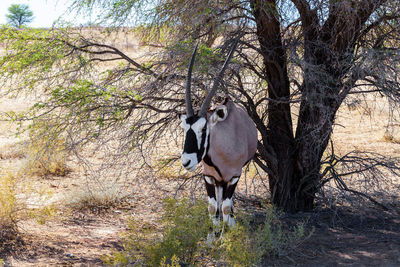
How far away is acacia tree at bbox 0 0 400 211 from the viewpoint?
20.2ft

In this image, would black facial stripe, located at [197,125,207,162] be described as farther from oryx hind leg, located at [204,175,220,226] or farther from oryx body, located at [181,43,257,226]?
oryx hind leg, located at [204,175,220,226]

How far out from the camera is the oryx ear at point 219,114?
5359 mm

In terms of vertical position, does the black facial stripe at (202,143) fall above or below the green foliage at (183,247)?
above

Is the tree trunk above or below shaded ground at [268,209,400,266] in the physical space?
above

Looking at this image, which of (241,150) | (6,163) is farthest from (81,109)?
(6,163)

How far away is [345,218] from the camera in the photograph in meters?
7.28

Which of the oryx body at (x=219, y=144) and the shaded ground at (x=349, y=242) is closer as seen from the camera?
the oryx body at (x=219, y=144)

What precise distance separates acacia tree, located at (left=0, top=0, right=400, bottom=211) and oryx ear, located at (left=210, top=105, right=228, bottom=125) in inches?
18.7

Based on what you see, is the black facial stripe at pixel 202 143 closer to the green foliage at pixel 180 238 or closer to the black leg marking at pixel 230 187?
the green foliage at pixel 180 238

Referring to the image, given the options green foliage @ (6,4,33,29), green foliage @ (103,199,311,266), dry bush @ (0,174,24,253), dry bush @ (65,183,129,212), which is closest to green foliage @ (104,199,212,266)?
→ green foliage @ (103,199,311,266)

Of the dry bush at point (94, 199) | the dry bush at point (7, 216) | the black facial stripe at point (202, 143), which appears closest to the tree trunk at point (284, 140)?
the black facial stripe at point (202, 143)

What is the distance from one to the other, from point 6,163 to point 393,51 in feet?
28.7

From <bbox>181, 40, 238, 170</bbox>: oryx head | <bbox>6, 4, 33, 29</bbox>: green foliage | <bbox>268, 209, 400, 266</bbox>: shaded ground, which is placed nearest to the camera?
<bbox>181, 40, 238, 170</bbox>: oryx head

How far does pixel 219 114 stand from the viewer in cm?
544
